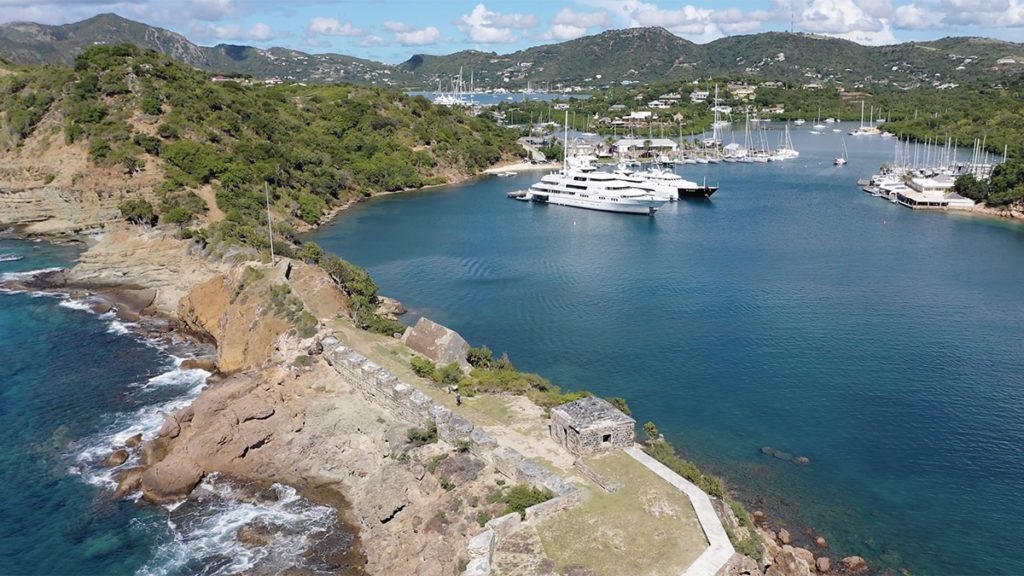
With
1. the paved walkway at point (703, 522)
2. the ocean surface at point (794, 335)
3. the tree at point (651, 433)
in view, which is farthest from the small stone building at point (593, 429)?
the ocean surface at point (794, 335)

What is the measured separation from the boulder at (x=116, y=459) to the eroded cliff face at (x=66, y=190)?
37584 millimetres

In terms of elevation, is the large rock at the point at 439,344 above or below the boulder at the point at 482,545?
above

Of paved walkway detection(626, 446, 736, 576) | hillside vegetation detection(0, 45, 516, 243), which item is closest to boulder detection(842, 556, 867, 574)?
paved walkway detection(626, 446, 736, 576)

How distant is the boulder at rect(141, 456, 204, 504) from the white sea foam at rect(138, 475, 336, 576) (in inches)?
16.2

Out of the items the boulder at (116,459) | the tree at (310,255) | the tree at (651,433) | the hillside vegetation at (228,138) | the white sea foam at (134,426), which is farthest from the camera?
the hillside vegetation at (228,138)

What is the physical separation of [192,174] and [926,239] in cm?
6712

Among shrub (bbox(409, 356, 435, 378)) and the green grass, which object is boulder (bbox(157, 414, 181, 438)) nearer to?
shrub (bbox(409, 356, 435, 378))

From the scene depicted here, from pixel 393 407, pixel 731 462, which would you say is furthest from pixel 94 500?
pixel 731 462

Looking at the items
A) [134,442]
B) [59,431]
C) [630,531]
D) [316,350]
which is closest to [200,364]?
[59,431]

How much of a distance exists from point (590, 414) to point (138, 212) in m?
47.0

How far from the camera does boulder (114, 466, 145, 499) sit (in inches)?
1040

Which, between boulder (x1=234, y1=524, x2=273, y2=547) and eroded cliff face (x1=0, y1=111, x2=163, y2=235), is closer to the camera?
boulder (x1=234, y1=524, x2=273, y2=547)

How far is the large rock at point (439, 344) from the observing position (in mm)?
32312

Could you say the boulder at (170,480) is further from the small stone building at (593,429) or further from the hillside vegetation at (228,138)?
the hillside vegetation at (228,138)
